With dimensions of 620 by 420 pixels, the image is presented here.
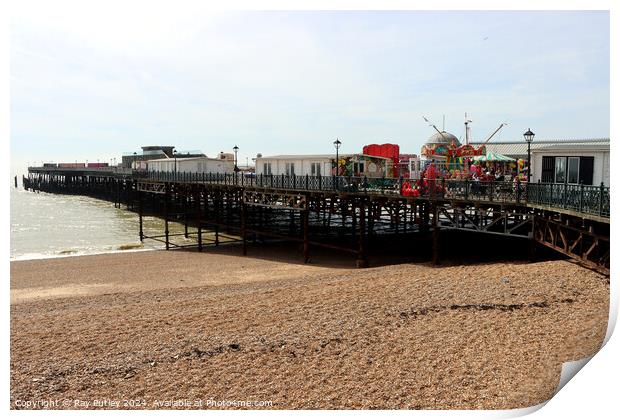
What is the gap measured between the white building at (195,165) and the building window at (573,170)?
30123mm

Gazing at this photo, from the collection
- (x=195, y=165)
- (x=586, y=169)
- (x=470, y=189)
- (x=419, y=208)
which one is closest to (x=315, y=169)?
(x=419, y=208)

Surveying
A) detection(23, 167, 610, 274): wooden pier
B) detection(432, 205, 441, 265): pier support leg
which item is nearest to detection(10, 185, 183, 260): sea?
detection(23, 167, 610, 274): wooden pier

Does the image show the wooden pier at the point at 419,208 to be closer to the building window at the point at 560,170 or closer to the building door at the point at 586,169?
the building window at the point at 560,170

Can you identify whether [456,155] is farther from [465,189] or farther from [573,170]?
[573,170]

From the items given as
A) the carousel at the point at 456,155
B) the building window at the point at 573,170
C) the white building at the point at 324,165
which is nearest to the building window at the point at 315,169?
the white building at the point at 324,165

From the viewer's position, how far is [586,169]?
15.2 metres

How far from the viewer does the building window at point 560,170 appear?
15.9 meters

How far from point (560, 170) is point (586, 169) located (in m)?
0.86

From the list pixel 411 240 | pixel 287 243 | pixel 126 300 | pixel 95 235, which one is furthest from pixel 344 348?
pixel 95 235

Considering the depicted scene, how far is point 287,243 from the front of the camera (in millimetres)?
31625

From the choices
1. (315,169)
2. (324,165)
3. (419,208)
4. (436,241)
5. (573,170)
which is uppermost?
(324,165)

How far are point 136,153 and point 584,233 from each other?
62.3 metres

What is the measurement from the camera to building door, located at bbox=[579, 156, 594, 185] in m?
15.1

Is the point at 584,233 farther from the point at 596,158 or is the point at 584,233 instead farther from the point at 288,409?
the point at 288,409
